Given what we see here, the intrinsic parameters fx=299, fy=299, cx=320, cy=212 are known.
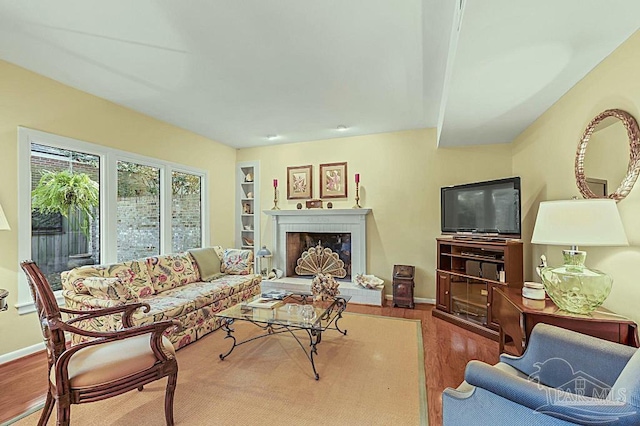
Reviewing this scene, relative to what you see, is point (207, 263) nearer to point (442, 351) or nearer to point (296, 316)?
point (296, 316)

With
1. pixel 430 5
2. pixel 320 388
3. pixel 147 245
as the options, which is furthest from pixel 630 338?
pixel 147 245

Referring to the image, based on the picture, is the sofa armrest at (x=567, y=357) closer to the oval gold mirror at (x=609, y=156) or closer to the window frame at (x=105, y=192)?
the oval gold mirror at (x=609, y=156)

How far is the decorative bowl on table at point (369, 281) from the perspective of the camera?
455 cm

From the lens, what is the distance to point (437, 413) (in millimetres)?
1961

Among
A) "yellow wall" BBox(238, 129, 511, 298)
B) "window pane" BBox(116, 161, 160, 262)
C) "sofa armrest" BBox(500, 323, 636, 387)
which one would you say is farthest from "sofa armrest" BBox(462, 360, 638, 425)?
"window pane" BBox(116, 161, 160, 262)

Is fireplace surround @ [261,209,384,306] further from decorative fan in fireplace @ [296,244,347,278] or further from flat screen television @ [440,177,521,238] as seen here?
flat screen television @ [440,177,521,238]

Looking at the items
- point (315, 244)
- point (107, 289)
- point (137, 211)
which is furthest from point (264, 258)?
point (107, 289)

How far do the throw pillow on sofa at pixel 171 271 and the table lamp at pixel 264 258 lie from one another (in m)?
1.41

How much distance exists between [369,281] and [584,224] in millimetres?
3054

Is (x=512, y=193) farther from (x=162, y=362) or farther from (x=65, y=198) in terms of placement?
(x=65, y=198)

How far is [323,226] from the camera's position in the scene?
16.6 feet

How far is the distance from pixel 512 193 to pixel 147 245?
15.1ft

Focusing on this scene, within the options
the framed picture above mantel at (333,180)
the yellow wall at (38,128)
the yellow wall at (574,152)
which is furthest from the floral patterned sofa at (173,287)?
the yellow wall at (574,152)

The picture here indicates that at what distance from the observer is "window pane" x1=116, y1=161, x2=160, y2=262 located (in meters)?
3.79
